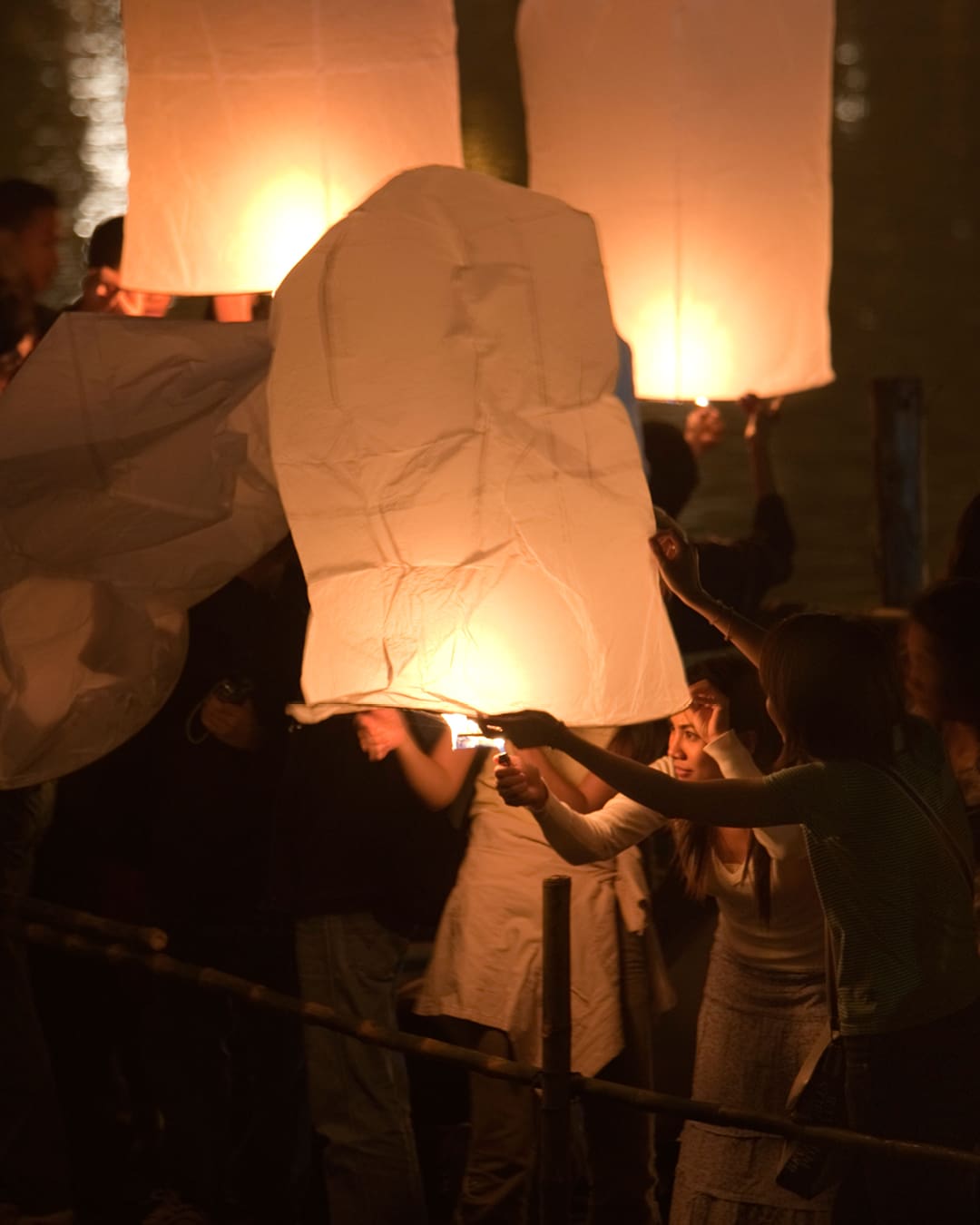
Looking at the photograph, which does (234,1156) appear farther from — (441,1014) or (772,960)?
(772,960)

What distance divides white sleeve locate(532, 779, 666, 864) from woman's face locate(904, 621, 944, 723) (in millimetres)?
513

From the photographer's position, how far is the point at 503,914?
3.36m

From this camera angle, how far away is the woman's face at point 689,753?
320 cm

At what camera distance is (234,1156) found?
3828 mm

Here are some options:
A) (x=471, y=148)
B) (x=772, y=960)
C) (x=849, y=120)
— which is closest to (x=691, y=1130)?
(x=772, y=960)

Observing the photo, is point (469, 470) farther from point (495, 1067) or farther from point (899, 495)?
point (899, 495)

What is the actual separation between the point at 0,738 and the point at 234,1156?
1.13 meters

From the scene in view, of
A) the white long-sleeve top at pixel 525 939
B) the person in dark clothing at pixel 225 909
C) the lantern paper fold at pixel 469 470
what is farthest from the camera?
the person in dark clothing at pixel 225 909

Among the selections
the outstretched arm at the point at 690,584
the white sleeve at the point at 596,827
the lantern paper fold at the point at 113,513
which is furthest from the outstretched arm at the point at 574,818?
the lantern paper fold at the point at 113,513

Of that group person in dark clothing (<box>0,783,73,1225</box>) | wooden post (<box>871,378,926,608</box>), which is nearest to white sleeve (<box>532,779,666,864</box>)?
person in dark clothing (<box>0,783,73,1225</box>)

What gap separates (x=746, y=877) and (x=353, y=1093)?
0.87 meters

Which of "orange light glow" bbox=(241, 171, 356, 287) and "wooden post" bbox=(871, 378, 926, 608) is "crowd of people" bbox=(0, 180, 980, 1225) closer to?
"orange light glow" bbox=(241, 171, 356, 287)

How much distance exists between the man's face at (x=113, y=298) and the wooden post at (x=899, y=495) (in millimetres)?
2579

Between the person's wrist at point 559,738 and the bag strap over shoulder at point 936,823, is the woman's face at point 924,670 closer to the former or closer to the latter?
the bag strap over shoulder at point 936,823
